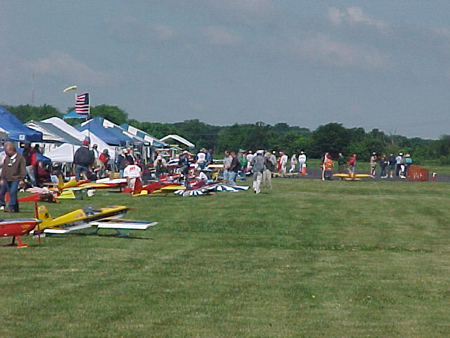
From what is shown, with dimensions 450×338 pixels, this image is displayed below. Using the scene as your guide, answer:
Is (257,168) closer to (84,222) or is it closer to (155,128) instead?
(84,222)

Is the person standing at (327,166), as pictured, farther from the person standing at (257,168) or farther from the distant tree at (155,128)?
the distant tree at (155,128)

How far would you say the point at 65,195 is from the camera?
24.1 metres

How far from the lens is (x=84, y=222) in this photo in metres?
14.9

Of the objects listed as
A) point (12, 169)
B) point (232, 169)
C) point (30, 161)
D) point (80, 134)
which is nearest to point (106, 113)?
point (80, 134)

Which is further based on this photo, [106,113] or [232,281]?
[106,113]

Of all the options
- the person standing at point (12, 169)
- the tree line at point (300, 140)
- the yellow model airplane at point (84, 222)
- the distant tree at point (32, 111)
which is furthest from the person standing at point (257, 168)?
the distant tree at point (32, 111)

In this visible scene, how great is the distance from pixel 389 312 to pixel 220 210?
13.6m

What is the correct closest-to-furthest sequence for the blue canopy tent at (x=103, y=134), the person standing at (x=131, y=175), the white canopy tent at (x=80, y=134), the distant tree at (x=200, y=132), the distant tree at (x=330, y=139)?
the person standing at (x=131, y=175)
the white canopy tent at (x=80, y=134)
the blue canopy tent at (x=103, y=134)
the distant tree at (x=330, y=139)
the distant tree at (x=200, y=132)

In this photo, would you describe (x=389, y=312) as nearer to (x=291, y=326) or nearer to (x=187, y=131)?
(x=291, y=326)

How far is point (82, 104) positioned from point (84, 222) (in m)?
27.4

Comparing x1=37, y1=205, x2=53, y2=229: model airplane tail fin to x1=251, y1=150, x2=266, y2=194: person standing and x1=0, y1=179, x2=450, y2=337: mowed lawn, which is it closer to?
x1=0, y1=179, x2=450, y2=337: mowed lawn

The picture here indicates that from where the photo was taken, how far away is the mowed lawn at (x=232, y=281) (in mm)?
7719

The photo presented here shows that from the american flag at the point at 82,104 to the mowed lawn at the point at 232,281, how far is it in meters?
21.9

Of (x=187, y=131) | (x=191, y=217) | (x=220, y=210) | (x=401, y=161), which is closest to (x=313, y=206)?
(x=220, y=210)
